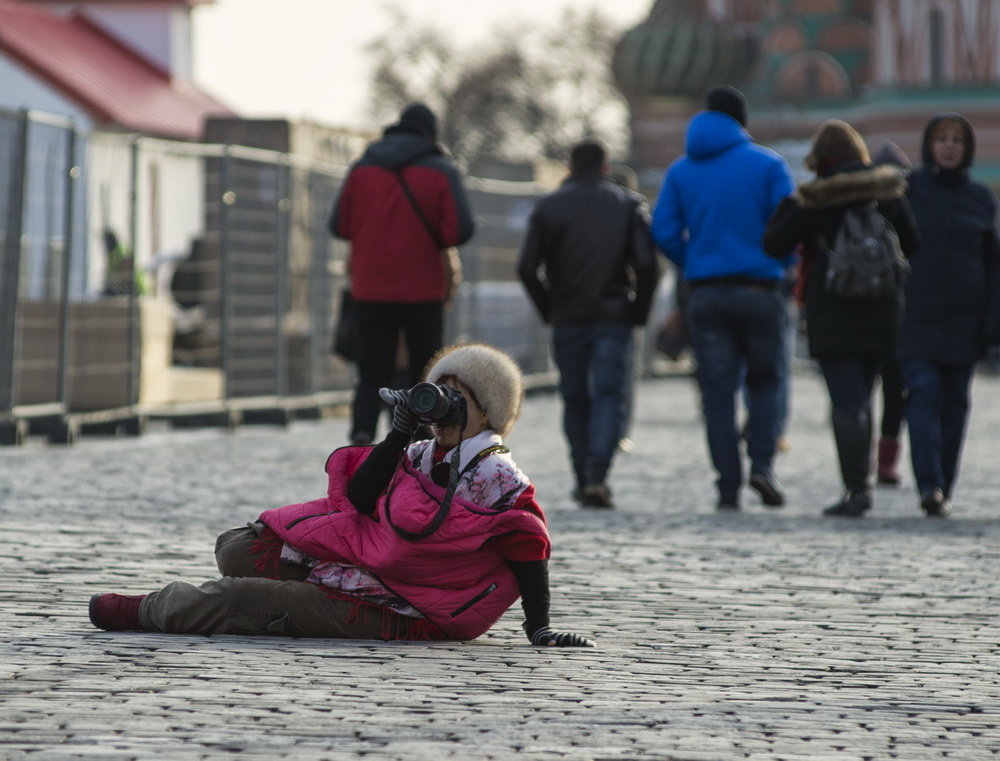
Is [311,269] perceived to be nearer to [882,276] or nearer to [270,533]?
[882,276]

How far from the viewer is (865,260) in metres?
9.98

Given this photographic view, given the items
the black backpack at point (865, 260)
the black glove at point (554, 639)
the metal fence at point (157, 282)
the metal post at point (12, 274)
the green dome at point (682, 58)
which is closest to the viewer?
the black glove at point (554, 639)

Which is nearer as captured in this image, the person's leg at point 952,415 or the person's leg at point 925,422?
the person's leg at point 925,422

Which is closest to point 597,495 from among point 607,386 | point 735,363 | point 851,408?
point 607,386

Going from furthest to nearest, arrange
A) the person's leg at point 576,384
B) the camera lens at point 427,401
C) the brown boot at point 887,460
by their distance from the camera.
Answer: the brown boot at point 887,460 → the person's leg at point 576,384 → the camera lens at point 427,401

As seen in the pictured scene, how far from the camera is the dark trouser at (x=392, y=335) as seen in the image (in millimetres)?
11906

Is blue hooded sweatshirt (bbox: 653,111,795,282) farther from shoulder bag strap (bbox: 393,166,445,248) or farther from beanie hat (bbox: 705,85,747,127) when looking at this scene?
shoulder bag strap (bbox: 393,166,445,248)

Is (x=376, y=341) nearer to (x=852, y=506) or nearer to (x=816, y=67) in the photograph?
(x=852, y=506)

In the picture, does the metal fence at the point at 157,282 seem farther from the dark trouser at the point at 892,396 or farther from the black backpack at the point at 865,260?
the black backpack at the point at 865,260

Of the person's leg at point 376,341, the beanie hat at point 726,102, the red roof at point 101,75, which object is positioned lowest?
the person's leg at point 376,341

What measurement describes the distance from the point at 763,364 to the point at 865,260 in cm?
90

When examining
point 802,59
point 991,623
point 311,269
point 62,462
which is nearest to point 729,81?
point 802,59

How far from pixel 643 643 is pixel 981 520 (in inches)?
174

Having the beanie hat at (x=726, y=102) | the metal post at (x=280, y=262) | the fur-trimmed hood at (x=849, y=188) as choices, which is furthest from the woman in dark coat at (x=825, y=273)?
the metal post at (x=280, y=262)
